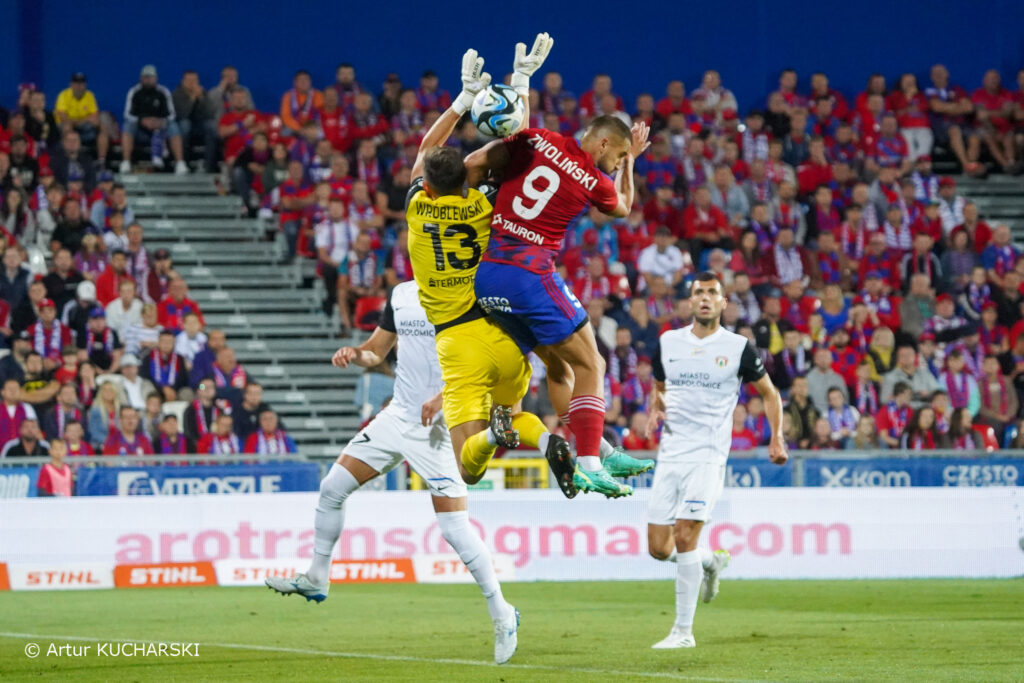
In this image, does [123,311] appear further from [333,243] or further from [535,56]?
[535,56]

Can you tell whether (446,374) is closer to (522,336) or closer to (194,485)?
(522,336)

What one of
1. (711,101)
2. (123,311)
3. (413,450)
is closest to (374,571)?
(123,311)

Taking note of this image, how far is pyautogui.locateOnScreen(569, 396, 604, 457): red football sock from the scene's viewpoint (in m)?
9.25

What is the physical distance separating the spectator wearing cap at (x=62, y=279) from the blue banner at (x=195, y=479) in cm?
364

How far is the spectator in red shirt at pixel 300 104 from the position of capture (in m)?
23.9

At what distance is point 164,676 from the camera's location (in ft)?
29.9

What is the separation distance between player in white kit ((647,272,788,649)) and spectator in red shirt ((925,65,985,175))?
15802mm

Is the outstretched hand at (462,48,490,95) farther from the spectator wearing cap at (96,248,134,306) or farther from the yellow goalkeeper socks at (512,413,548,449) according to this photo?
the spectator wearing cap at (96,248,134,306)

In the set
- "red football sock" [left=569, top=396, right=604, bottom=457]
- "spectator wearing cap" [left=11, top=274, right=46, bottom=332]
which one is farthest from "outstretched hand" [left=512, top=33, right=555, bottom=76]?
"spectator wearing cap" [left=11, top=274, right=46, bottom=332]

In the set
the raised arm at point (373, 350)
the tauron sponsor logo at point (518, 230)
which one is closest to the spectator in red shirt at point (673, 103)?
the raised arm at point (373, 350)

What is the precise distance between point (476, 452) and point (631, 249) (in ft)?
45.1

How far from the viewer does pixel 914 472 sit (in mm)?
17672

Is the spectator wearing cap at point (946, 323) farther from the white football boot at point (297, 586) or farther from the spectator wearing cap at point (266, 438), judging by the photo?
the white football boot at point (297, 586)

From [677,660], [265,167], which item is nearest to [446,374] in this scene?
[677,660]
